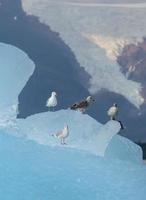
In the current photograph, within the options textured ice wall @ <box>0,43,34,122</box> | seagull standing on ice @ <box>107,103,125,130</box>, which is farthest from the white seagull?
textured ice wall @ <box>0,43,34,122</box>

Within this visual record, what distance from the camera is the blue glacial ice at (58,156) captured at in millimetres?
5406

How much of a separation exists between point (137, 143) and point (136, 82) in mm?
505

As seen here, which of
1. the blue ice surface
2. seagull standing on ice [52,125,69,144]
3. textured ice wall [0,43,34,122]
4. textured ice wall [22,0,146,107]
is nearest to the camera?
the blue ice surface

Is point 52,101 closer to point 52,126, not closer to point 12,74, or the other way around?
point 52,126

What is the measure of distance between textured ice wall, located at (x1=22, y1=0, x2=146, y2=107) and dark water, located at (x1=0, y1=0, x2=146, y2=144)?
0.07 metres

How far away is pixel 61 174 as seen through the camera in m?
5.48

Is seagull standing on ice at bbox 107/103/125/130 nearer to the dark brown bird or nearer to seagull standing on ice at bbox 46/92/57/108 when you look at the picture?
the dark brown bird

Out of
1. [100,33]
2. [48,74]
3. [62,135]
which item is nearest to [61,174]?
[62,135]

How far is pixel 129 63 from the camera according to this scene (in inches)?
235

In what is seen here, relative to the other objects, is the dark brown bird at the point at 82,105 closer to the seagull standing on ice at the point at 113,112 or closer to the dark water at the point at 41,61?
the dark water at the point at 41,61

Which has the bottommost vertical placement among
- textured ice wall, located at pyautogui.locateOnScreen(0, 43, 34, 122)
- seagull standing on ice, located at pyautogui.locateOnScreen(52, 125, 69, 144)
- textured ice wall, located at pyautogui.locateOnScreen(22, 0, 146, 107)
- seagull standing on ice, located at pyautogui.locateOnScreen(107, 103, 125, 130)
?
seagull standing on ice, located at pyautogui.locateOnScreen(52, 125, 69, 144)

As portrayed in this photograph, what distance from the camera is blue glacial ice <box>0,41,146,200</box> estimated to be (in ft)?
17.7

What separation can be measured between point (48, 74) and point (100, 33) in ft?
1.80

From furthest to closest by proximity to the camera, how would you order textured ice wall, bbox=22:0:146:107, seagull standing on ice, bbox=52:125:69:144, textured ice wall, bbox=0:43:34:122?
textured ice wall, bbox=22:0:146:107, textured ice wall, bbox=0:43:34:122, seagull standing on ice, bbox=52:125:69:144
